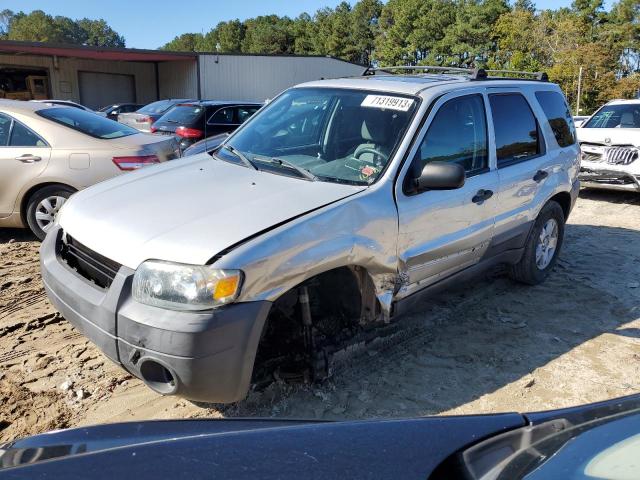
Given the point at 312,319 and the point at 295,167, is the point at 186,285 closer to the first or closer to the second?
the point at 312,319

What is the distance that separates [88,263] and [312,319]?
1.34 meters

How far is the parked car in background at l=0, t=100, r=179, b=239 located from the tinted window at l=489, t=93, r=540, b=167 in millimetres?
3767

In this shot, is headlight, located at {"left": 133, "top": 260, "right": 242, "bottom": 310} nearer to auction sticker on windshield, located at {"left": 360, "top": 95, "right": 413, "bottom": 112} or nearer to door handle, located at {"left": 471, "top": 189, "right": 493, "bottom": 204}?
auction sticker on windshield, located at {"left": 360, "top": 95, "right": 413, "bottom": 112}

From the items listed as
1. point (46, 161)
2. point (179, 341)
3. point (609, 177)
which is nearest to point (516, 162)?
point (179, 341)

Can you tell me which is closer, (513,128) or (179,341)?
(179,341)

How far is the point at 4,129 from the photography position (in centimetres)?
609

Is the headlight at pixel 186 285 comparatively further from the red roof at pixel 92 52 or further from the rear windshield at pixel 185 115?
the red roof at pixel 92 52

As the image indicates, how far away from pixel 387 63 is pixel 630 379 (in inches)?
2325

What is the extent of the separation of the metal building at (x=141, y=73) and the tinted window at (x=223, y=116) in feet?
Answer: 56.5

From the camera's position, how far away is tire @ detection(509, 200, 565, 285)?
16.6 ft

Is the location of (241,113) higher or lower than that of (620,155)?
higher

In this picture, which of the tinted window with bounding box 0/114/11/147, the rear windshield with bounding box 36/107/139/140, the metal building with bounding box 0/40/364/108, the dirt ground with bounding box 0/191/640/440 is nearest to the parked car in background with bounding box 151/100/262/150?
the rear windshield with bounding box 36/107/139/140

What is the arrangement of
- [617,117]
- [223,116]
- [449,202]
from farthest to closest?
[223,116]
[617,117]
[449,202]

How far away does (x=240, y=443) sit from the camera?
1543 mm
